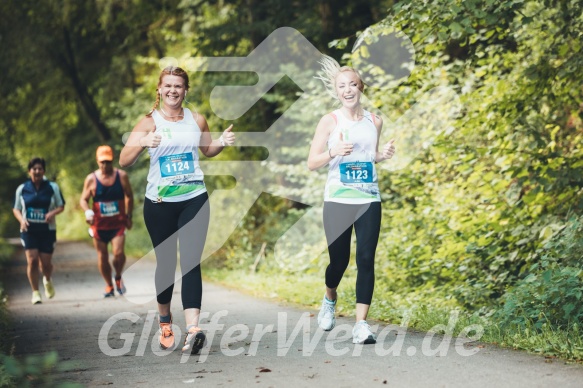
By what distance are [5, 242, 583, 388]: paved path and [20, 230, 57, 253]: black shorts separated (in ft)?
8.40

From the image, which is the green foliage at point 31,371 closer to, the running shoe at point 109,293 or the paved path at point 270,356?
the paved path at point 270,356

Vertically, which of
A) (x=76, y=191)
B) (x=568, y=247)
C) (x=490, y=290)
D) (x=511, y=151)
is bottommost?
(x=76, y=191)

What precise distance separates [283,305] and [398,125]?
12.7 ft

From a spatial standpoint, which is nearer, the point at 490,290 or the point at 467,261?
the point at 490,290

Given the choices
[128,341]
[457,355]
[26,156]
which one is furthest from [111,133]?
[457,355]

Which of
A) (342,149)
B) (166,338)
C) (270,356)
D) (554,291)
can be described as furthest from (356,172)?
(166,338)

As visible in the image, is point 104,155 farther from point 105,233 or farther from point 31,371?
point 31,371

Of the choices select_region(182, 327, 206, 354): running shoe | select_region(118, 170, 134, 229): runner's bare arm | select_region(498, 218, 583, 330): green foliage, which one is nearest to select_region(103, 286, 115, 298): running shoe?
select_region(118, 170, 134, 229): runner's bare arm

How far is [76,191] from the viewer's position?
144ft

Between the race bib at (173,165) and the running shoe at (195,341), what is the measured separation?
1.23 metres

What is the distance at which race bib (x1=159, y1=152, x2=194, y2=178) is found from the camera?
272 inches

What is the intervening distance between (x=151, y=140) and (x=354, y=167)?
1627 mm

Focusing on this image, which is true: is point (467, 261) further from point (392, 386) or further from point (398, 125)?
point (392, 386)

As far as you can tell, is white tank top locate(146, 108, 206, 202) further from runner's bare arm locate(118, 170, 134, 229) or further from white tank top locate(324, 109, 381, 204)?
runner's bare arm locate(118, 170, 134, 229)
